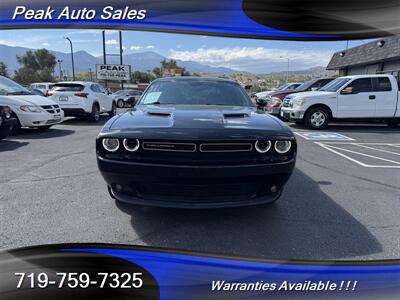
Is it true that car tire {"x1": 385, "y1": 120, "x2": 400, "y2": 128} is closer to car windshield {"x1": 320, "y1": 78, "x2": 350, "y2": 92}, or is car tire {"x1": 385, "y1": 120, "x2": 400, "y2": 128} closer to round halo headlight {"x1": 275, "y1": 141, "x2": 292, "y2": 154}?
car windshield {"x1": 320, "y1": 78, "x2": 350, "y2": 92}

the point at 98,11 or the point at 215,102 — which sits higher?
the point at 98,11

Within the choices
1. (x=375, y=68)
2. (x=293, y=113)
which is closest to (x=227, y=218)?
(x=293, y=113)

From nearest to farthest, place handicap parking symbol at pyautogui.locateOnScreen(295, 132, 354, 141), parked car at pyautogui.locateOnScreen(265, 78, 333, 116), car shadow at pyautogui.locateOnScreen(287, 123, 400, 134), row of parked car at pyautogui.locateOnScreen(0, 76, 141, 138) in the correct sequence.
A: row of parked car at pyautogui.locateOnScreen(0, 76, 141, 138)
handicap parking symbol at pyautogui.locateOnScreen(295, 132, 354, 141)
car shadow at pyautogui.locateOnScreen(287, 123, 400, 134)
parked car at pyautogui.locateOnScreen(265, 78, 333, 116)

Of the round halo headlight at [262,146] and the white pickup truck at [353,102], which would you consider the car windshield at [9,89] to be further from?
the white pickup truck at [353,102]

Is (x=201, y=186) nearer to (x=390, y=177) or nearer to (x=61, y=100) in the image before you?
→ (x=390, y=177)

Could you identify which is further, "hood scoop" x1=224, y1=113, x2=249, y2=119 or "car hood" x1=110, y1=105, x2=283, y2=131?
"hood scoop" x1=224, y1=113, x2=249, y2=119

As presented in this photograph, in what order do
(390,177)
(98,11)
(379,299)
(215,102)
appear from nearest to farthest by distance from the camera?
(379,299)
(98,11)
(215,102)
(390,177)

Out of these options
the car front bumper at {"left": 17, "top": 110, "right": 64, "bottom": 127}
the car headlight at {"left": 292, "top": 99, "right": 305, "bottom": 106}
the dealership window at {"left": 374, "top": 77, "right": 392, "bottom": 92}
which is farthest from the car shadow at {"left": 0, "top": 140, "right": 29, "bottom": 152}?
the dealership window at {"left": 374, "top": 77, "right": 392, "bottom": 92}

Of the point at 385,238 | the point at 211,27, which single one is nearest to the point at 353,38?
the point at 211,27

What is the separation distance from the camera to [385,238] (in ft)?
8.91

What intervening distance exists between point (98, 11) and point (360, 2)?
2452mm

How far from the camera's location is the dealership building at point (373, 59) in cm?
1513

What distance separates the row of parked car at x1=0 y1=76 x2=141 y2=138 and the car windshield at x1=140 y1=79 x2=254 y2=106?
460 millimetres

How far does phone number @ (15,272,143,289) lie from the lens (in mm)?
2025
